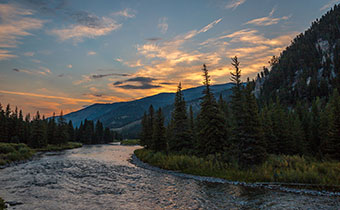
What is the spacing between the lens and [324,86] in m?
131

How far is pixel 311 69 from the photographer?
159m

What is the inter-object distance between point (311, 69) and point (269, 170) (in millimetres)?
169805

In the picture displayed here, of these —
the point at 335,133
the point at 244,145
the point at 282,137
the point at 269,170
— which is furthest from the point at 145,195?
the point at 335,133

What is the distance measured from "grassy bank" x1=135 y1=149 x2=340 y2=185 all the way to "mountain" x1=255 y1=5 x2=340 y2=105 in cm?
11772

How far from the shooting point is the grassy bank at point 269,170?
1969 cm

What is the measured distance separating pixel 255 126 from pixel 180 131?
584 inches

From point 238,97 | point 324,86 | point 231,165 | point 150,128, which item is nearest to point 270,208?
point 231,165

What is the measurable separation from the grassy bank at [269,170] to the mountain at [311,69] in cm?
11772

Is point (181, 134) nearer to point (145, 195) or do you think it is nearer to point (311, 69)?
point (145, 195)

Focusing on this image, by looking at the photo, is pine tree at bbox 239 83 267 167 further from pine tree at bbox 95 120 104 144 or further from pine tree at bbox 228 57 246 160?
pine tree at bbox 95 120 104 144

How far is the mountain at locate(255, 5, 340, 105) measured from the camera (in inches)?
5374

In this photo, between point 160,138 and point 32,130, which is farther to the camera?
point 32,130

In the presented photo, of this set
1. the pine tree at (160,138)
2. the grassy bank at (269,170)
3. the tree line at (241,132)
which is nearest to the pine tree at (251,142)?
the tree line at (241,132)

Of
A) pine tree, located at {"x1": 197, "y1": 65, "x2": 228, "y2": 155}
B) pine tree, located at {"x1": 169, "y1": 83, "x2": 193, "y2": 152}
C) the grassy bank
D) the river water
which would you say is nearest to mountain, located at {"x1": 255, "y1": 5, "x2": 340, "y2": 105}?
pine tree, located at {"x1": 169, "y1": 83, "x2": 193, "y2": 152}
